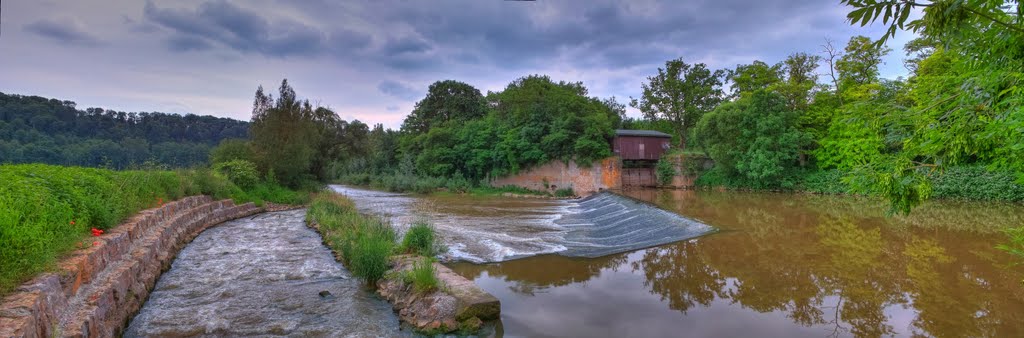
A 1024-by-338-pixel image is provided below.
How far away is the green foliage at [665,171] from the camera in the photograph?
28797mm

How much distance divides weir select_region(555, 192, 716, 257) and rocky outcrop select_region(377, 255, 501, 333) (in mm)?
3875

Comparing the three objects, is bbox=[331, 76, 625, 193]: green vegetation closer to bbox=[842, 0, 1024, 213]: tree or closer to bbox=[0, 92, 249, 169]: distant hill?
bbox=[0, 92, 249, 169]: distant hill

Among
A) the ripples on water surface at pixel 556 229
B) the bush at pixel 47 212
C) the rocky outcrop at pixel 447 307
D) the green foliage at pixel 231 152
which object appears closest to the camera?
the bush at pixel 47 212

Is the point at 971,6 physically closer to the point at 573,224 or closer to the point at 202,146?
the point at 573,224

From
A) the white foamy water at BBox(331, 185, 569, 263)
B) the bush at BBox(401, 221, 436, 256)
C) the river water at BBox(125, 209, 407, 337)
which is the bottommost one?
the white foamy water at BBox(331, 185, 569, 263)

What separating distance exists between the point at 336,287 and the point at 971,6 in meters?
6.84

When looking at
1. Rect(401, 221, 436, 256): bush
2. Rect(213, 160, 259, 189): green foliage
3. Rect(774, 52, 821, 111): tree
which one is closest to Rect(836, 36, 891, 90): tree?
Rect(774, 52, 821, 111): tree

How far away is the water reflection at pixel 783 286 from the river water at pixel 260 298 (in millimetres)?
1802

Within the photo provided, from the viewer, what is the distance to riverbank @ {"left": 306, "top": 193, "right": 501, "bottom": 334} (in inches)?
198

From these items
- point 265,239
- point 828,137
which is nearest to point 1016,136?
point 265,239

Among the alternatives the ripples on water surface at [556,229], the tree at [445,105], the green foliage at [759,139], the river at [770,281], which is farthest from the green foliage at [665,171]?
the river at [770,281]

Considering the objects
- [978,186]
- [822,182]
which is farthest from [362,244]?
[822,182]

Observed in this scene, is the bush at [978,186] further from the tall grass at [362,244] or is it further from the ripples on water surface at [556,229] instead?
the tall grass at [362,244]

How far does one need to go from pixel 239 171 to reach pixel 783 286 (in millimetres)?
17239
